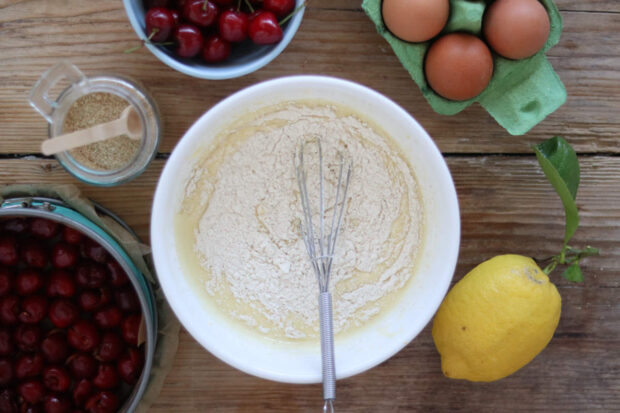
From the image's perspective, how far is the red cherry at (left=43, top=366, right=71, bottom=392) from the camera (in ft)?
2.65

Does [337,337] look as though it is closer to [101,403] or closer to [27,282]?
[101,403]

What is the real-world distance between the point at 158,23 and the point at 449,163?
0.49 m

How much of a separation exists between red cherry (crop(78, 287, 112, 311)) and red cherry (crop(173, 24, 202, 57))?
1.22 feet

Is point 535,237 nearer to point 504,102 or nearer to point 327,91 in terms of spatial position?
point 504,102

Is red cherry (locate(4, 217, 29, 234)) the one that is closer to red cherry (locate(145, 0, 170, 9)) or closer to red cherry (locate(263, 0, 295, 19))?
red cherry (locate(145, 0, 170, 9))

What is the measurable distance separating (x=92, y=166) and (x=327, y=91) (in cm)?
35

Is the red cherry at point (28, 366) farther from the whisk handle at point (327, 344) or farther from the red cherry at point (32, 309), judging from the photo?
the whisk handle at point (327, 344)

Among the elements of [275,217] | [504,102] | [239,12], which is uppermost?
[239,12]

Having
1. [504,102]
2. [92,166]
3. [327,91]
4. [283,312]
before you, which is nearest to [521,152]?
[504,102]

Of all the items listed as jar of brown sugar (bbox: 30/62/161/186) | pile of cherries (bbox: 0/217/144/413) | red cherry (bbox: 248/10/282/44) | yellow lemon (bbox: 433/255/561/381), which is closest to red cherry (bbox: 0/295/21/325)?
pile of cherries (bbox: 0/217/144/413)

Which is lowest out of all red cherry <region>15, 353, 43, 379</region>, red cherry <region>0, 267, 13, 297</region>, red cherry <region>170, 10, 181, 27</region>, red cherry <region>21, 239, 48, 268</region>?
red cherry <region>15, 353, 43, 379</region>

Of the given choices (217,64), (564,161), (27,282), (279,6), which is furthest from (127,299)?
(564,161)

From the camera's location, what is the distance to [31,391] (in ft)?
2.63

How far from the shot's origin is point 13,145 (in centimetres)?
85
